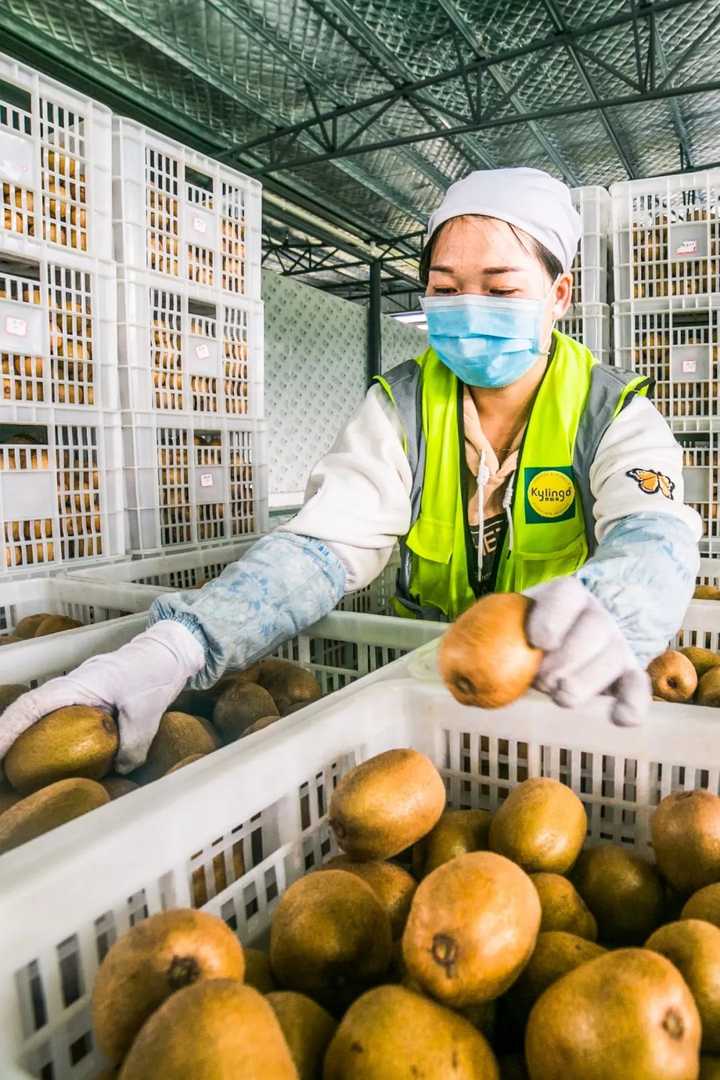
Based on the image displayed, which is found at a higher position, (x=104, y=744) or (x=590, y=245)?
(x=590, y=245)

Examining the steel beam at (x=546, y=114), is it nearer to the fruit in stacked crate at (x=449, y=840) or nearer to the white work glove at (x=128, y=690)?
the white work glove at (x=128, y=690)

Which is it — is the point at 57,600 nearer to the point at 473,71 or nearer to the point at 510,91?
the point at 473,71

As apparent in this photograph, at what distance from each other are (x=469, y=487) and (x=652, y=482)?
0.56m

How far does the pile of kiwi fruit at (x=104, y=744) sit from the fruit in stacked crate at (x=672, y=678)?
2.31ft

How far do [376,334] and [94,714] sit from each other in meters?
9.52

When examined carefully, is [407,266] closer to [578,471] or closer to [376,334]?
[376,334]

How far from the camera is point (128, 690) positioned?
133 cm

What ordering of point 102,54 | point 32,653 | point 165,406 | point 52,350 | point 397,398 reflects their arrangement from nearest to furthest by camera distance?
point 32,653 → point 397,398 → point 52,350 → point 165,406 → point 102,54

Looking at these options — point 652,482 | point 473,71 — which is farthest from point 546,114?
point 652,482

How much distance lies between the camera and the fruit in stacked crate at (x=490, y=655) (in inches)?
32.3

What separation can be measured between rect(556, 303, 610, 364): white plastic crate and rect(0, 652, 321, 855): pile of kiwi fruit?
7.84 feet

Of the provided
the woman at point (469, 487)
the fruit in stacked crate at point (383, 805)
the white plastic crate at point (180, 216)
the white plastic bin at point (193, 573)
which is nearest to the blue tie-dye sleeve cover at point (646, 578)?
the woman at point (469, 487)

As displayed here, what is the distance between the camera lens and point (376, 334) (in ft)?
33.7

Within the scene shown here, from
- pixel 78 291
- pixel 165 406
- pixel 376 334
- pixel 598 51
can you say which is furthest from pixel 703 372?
pixel 376 334
